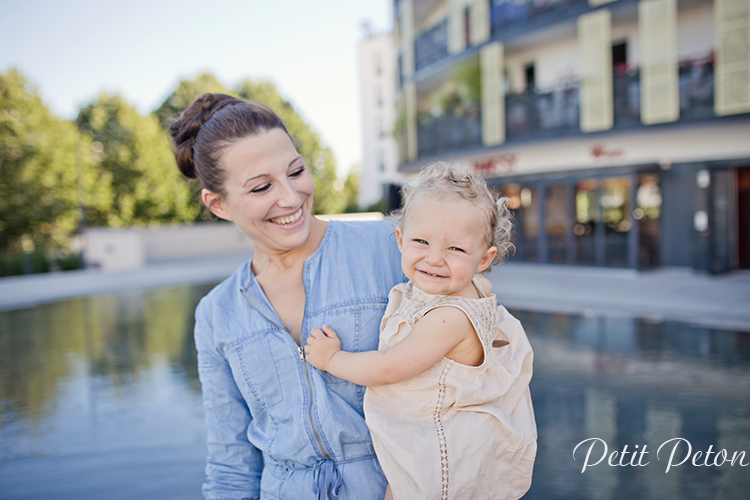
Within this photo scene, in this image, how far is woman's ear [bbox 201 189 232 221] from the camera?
1761 millimetres

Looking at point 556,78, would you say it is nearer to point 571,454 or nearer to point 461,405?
point 571,454

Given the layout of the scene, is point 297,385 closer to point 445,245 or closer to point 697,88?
point 445,245

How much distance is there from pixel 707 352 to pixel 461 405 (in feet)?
22.4

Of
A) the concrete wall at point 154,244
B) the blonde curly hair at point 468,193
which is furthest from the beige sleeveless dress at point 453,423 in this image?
the concrete wall at point 154,244

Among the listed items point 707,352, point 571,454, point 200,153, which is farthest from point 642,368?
point 200,153

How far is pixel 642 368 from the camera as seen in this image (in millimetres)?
6344

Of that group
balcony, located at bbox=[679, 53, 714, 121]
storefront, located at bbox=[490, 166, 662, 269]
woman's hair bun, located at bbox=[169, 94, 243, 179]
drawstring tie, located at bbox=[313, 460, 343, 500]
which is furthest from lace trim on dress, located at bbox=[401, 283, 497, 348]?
storefront, located at bbox=[490, 166, 662, 269]

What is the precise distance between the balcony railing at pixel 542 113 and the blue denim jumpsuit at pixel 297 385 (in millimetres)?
14755

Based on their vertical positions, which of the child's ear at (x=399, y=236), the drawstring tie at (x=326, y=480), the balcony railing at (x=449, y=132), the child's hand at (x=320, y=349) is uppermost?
the balcony railing at (x=449, y=132)

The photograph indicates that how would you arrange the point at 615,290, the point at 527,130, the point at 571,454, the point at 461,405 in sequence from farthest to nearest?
the point at 527,130
the point at 615,290
the point at 571,454
the point at 461,405

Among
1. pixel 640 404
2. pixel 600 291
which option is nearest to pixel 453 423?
pixel 640 404

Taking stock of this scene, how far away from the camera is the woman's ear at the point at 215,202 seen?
176 cm

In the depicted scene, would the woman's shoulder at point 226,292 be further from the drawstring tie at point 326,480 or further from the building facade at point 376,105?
the building facade at point 376,105

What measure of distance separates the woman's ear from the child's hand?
0.51m
